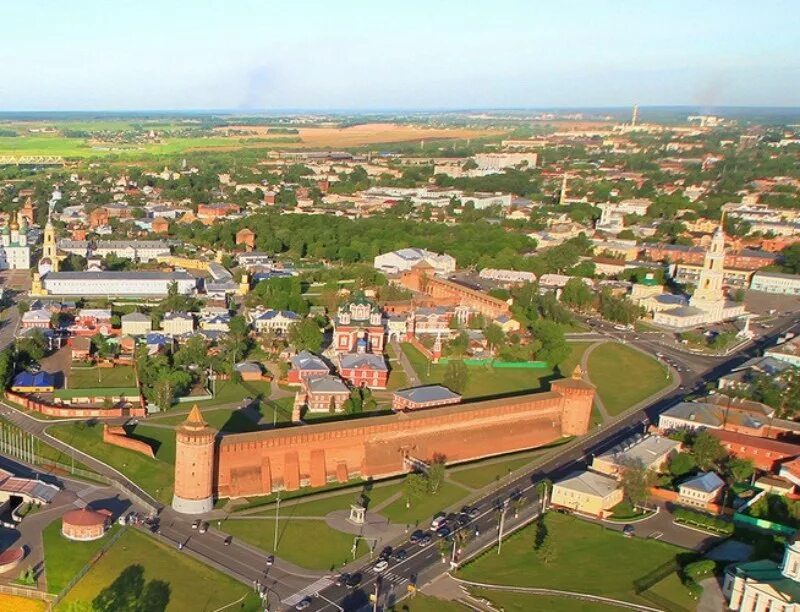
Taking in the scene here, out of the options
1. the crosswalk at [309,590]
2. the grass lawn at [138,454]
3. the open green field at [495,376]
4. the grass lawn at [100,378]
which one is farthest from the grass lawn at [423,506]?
the grass lawn at [100,378]

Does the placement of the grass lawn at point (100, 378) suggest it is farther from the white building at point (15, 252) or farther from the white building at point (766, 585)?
the white building at point (15, 252)

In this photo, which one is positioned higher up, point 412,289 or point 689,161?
point 689,161

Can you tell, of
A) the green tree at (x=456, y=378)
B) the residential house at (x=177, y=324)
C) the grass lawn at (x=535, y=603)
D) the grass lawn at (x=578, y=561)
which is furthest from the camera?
the residential house at (x=177, y=324)

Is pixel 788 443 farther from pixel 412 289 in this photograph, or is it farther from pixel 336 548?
pixel 412 289

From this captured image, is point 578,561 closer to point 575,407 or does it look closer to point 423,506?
point 423,506

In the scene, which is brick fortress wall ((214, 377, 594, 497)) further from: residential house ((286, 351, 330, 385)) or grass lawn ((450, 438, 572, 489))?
residential house ((286, 351, 330, 385))

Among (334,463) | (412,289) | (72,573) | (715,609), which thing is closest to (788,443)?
(715,609)

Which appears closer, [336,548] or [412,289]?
[336,548]
